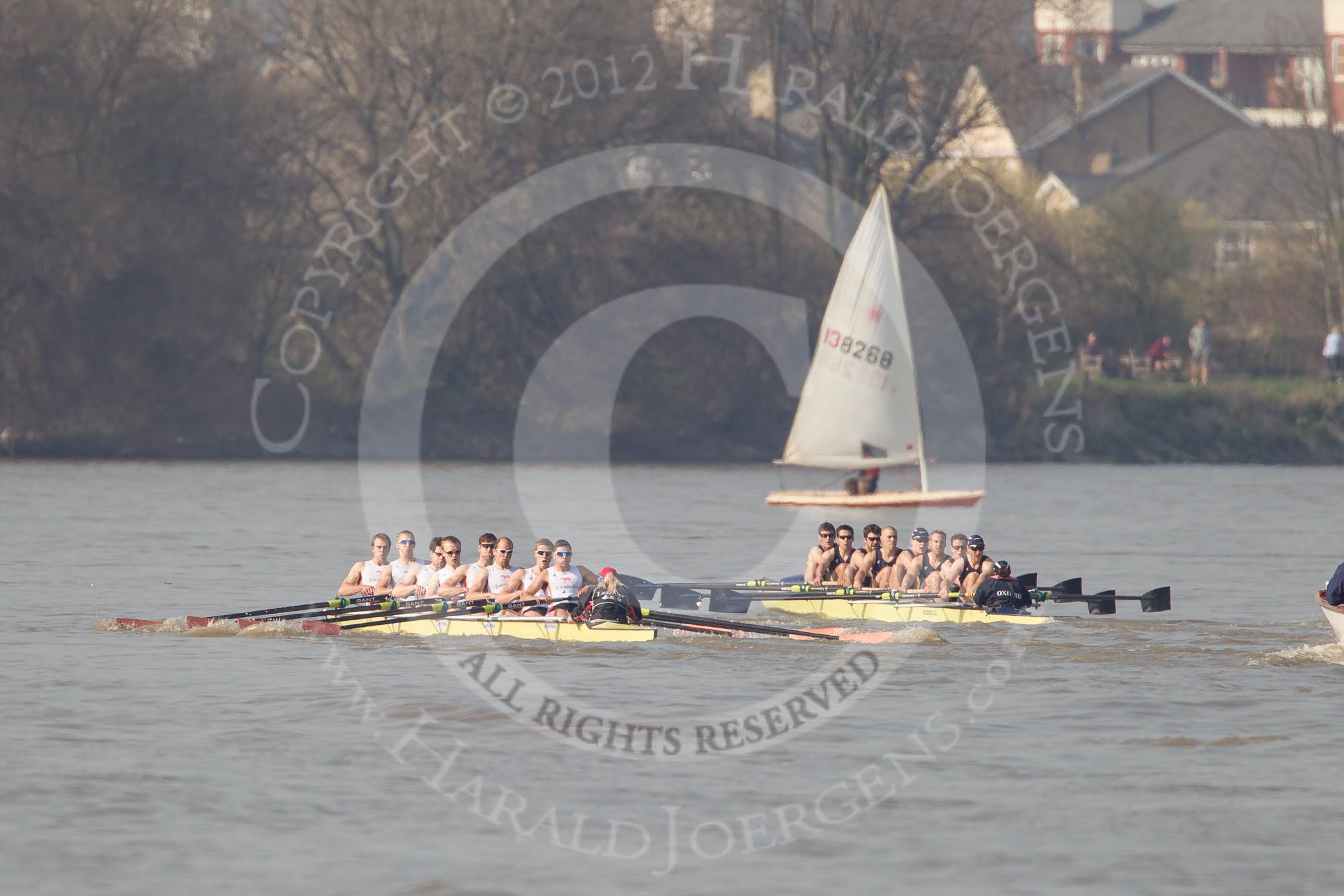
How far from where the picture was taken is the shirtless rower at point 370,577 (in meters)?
24.4

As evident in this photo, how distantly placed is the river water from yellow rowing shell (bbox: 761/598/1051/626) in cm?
29

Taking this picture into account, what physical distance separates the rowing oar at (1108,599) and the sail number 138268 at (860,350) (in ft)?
62.2

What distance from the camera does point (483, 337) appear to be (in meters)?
57.9

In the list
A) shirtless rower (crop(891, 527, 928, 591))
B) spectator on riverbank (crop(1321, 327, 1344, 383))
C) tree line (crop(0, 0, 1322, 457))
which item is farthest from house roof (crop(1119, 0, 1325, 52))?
shirtless rower (crop(891, 527, 928, 591))

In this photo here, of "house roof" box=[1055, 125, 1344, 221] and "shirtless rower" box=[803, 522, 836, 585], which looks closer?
"shirtless rower" box=[803, 522, 836, 585]

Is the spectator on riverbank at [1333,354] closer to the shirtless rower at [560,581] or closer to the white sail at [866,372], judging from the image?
the white sail at [866,372]

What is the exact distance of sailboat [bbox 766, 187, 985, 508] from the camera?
137 ft

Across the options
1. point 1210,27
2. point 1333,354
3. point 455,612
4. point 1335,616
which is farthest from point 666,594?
point 1210,27

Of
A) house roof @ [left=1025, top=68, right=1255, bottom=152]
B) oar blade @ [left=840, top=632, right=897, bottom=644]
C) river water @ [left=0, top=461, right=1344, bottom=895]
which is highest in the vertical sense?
house roof @ [left=1025, top=68, right=1255, bottom=152]

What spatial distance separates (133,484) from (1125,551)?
25291mm

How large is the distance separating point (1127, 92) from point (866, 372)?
2477 inches

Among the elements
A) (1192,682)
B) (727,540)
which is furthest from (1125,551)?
(1192,682)

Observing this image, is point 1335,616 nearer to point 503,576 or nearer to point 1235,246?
point 503,576

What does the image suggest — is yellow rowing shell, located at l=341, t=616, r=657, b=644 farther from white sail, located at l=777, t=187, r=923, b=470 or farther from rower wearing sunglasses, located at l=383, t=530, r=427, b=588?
white sail, located at l=777, t=187, r=923, b=470
